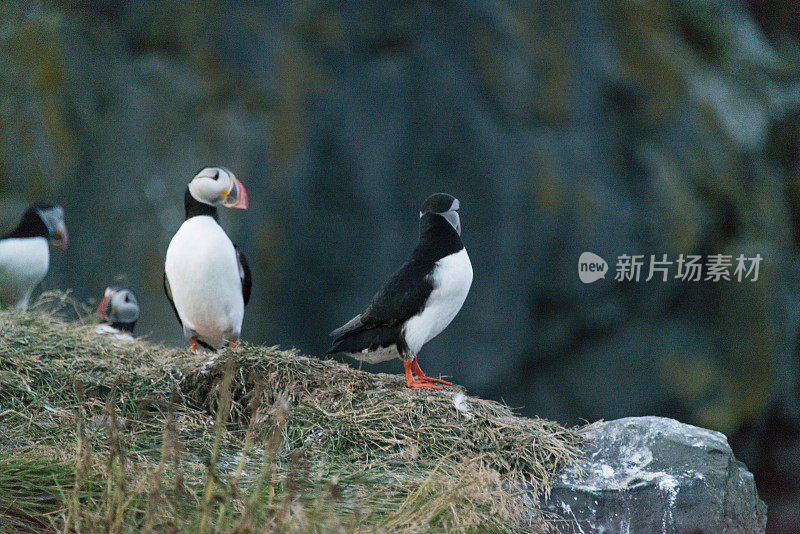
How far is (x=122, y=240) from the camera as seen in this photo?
23.4 ft

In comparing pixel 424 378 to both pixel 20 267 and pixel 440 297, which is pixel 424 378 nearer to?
pixel 440 297

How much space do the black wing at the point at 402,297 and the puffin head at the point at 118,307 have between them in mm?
2434

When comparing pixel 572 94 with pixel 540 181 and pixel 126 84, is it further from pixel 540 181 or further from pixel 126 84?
pixel 126 84

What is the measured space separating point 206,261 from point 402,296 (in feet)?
3.44

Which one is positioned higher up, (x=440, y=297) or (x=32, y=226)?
(x=440, y=297)

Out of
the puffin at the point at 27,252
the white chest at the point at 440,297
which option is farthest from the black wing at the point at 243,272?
the puffin at the point at 27,252

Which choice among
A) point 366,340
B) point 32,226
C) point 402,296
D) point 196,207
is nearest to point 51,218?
A: point 32,226

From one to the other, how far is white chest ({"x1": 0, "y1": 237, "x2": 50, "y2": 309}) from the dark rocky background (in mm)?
2015

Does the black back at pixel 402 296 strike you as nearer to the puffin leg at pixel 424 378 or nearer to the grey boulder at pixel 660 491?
the puffin leg at pixel 424 378

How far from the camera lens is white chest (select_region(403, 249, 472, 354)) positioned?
2.91 metres
